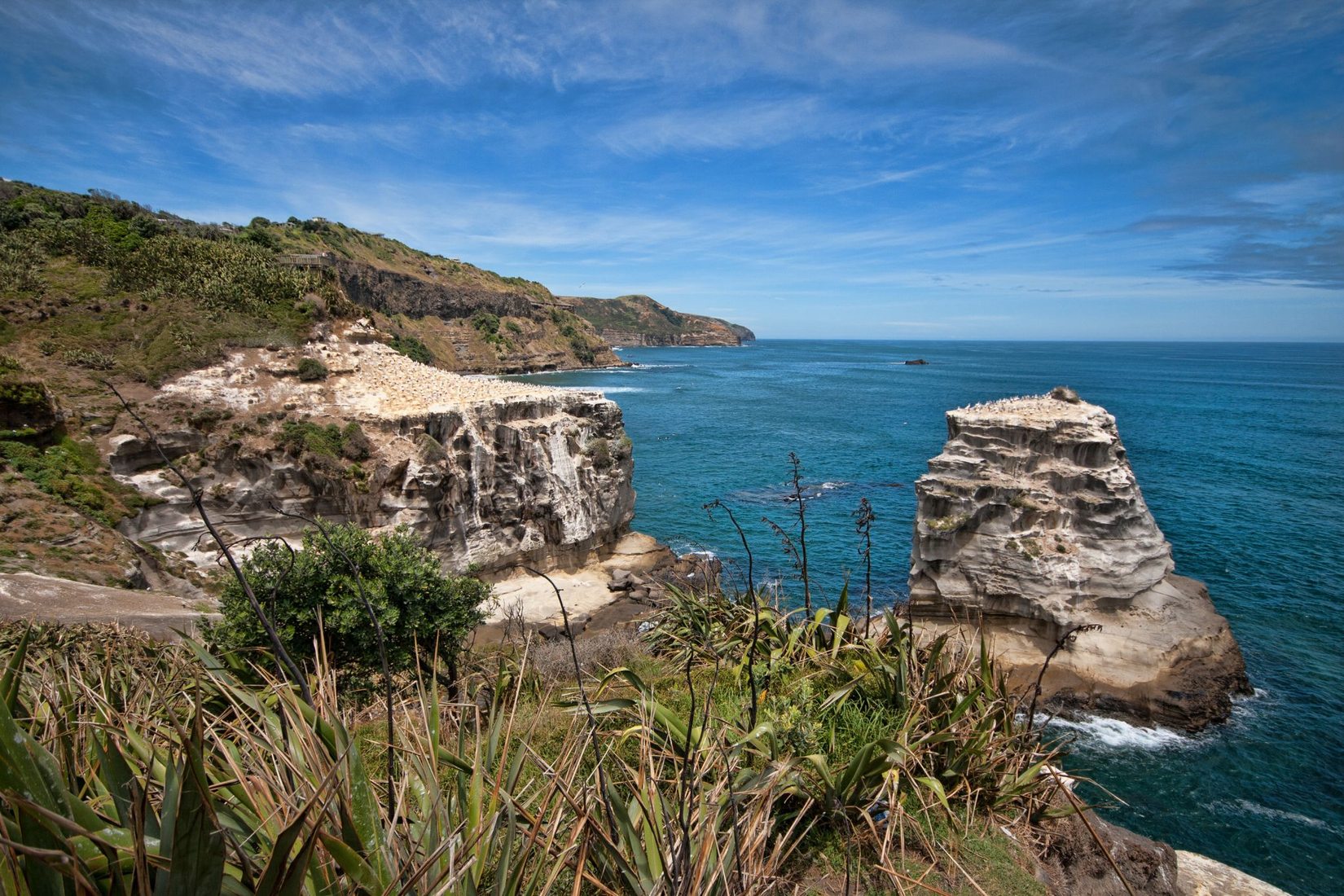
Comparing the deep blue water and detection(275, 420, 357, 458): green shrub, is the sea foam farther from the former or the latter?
detection(275, 420, 357, 458): green shrub

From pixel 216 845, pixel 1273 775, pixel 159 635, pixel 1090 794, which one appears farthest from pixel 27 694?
pixel 1273 775

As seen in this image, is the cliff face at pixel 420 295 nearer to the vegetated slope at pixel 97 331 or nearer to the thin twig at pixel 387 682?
the vegetated slope at pixel 97 331

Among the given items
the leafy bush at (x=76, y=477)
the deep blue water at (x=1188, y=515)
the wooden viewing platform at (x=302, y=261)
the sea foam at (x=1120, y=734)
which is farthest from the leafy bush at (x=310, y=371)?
the sea foam at (x=1120, y=734)

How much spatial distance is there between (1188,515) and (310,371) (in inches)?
1575

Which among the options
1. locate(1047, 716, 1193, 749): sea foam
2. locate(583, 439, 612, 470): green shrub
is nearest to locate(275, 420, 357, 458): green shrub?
locate(583, 439, 612, 470): green shrub

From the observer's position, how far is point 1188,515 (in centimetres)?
3234

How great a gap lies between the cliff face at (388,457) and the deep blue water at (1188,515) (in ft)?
23.4

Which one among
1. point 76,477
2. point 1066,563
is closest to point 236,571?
point 1066,563

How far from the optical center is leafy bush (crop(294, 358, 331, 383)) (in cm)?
2442

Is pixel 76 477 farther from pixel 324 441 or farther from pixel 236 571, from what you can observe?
pixel 236 571

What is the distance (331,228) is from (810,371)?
83.8m

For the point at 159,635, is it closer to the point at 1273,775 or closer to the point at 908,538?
the point at 1273,775

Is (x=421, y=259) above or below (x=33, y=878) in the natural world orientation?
above

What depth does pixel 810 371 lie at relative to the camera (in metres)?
126
